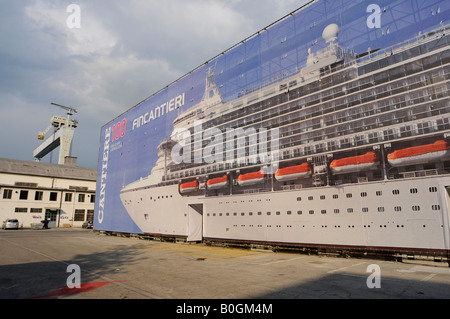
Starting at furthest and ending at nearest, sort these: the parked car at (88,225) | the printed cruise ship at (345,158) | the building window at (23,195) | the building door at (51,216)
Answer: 1. the building door at (51,216)
2. the parked car at (88,225)
3. the building window at (23,195)
4. the printed cruise ship at (345,158)

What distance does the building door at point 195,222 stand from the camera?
23.5 metres

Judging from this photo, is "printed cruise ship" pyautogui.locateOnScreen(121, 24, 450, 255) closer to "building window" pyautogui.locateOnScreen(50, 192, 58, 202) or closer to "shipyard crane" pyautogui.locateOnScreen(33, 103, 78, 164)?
"building window" pyautogui.locateOnScreen(50, 192, 58, 202)

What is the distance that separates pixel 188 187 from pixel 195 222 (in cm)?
325

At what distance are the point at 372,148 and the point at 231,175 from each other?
10.5 metres

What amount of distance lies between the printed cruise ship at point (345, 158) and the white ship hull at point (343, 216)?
5 cm

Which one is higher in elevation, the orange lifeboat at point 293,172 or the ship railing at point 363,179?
the orange lifeboat at point 293,172

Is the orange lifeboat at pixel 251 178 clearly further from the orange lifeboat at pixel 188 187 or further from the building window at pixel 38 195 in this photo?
the building window at pixel 38 195

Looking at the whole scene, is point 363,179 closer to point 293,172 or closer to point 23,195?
point 293,172

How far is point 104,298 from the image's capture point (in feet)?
22.4

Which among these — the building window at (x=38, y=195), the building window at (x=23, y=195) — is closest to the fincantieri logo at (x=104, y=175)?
the building window at (x=38, y=195)

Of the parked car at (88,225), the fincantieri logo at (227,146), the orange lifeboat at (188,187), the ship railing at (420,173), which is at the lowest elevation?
the parked car at (88,225)

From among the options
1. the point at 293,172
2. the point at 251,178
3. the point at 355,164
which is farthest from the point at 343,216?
the point at 251,178

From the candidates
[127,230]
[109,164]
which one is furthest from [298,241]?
[109,164]

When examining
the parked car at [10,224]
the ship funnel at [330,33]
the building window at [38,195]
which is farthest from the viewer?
the building window at [38,195]
